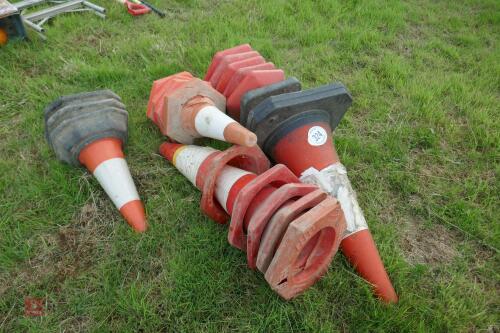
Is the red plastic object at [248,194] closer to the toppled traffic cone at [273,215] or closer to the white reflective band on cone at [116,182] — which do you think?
the toppled traffic cone at [273,215]

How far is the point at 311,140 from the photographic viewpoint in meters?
2.26

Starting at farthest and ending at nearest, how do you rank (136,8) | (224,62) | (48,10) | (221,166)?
1. (136,8)
2. (48,10)
3. (224,62)
4. (221,166)

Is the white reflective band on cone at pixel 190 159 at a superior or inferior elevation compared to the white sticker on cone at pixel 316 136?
inferior

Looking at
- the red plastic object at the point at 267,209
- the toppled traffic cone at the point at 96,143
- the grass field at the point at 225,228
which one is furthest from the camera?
the toppled traffic cone at the point at 96,143

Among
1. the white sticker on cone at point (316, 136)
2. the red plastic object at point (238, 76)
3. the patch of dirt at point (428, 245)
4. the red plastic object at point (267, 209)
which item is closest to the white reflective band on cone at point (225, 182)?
the red plastic object at point (267, 209)

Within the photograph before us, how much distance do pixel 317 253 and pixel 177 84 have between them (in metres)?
1.37

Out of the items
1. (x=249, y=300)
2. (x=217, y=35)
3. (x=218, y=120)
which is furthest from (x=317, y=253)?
(x=217, y=35)

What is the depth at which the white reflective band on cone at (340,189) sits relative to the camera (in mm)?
2062

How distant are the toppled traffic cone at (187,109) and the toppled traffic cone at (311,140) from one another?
235mm

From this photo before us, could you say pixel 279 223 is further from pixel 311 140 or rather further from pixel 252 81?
pixel 252 81

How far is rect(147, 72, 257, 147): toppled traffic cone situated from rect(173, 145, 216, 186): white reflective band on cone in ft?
0.29

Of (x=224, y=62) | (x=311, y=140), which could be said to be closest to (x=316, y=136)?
(x=311, y=140)

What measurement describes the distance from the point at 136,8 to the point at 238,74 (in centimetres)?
241

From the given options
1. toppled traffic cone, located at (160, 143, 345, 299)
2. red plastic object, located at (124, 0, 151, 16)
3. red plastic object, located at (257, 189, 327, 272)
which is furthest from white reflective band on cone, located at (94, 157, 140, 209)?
red plastic object, located at (124, 0, 151, 16)
